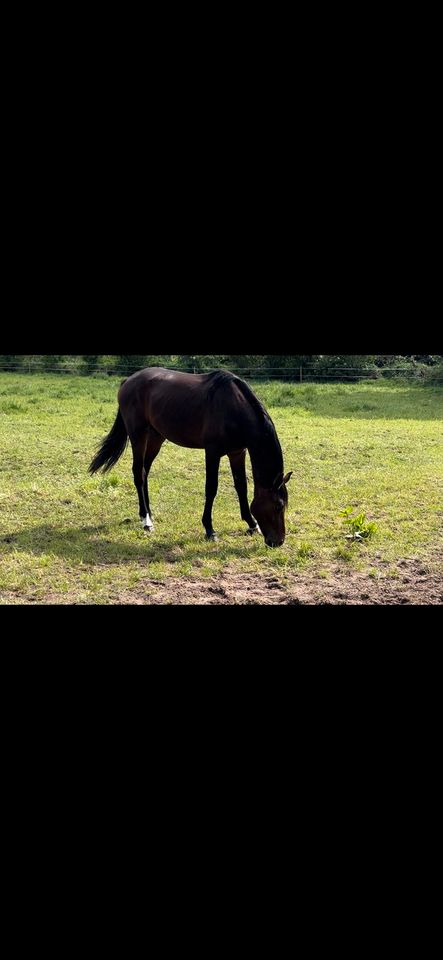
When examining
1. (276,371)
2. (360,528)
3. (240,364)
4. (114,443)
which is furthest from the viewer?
(240,364)

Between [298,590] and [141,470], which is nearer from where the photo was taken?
[298,590]

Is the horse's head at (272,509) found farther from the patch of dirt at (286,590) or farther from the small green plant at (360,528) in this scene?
the small green plant at (360,528)

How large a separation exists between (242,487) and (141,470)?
99 cm

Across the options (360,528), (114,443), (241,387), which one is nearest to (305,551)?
(360,528)

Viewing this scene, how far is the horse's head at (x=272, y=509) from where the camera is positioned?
605 cm

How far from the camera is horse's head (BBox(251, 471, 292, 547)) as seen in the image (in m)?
6.05

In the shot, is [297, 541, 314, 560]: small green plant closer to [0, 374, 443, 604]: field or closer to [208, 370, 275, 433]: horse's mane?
[0, 374, 443, 604]: field

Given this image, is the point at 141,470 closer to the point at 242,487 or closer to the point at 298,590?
the point at 242,487

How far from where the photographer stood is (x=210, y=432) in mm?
6652

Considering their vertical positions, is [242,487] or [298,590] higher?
[242,487]

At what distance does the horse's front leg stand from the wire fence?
1052cm

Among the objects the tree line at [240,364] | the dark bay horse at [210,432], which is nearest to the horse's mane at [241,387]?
the dark bay horse at [210,432]

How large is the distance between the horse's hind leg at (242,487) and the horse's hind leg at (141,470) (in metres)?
0.85
